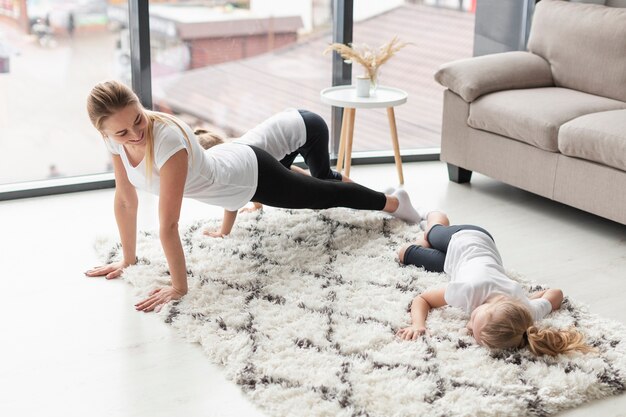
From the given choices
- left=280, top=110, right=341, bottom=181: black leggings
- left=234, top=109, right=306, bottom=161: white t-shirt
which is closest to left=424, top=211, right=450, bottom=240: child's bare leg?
left=280, top=110, right=341, bottom=181: black leggings

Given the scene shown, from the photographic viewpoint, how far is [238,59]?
14.4ft

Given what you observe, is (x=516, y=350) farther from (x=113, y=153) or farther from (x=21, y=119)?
(x=21, y=119)

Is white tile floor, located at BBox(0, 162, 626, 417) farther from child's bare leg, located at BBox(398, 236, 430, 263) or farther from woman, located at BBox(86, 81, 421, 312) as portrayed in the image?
child's bare leg, located at BBox(398, 236, 430, 263)

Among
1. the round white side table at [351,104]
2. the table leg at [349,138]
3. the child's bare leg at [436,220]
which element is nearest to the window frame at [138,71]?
the round white side table at [351,104]

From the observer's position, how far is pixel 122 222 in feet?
10.0

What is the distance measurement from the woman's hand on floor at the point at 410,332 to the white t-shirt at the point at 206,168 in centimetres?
85

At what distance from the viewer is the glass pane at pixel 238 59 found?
4211 mm

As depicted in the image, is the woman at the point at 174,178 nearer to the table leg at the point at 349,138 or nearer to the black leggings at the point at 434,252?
the black leggings at the point at 434,252

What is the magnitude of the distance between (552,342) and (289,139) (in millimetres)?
1443

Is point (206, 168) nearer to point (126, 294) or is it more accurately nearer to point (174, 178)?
point (174, 178)

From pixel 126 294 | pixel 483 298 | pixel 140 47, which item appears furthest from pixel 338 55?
pixel 483 298

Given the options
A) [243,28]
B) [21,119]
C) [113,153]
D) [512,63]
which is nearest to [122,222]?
[113,153]

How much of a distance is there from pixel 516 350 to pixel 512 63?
1.99 meters

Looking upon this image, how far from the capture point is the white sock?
3588 mm
